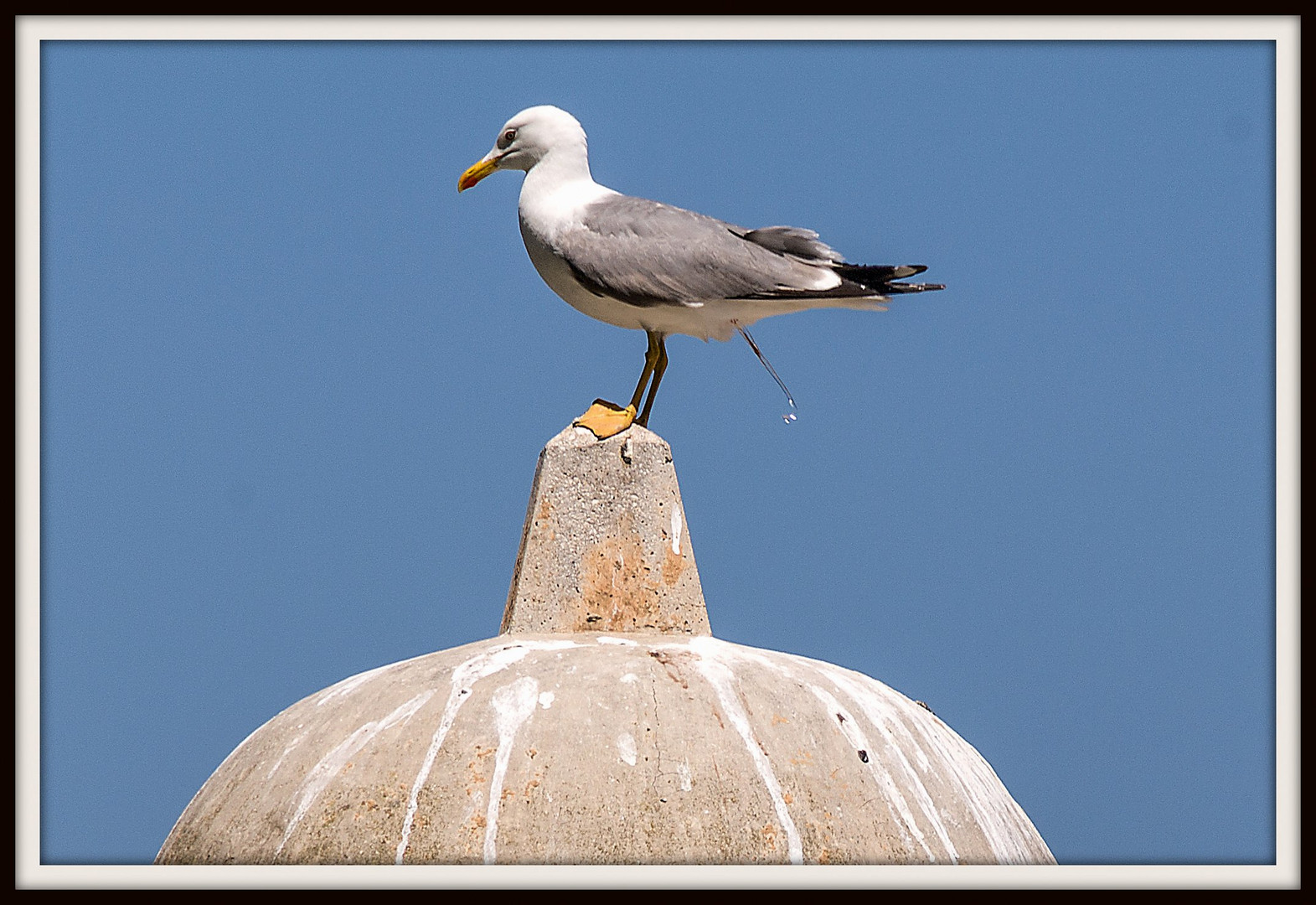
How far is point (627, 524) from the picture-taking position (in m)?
14.7

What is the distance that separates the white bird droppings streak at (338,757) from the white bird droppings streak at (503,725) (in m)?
0.53

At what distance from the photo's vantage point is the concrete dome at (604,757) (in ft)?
40.8

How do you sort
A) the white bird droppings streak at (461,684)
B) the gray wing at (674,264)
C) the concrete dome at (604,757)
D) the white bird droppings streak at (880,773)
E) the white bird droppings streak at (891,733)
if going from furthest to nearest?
the gray wing at (674,264)
the white bird droppings streak at (891,733)
the white bird droppings streak at (880,773)
the white bird droppings streak at (461,684)
the concrete dome at (604,757)

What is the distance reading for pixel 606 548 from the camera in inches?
578

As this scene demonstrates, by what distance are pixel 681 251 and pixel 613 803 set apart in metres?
4.29

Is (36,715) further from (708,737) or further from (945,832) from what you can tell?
(945,832)

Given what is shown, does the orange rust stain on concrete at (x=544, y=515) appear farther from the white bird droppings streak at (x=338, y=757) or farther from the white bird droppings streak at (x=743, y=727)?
the white bird droppings streak at (x=338, y=757)

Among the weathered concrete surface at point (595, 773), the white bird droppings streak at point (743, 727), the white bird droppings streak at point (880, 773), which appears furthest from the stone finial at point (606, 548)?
the white bird droppings streak at point (880, 773)

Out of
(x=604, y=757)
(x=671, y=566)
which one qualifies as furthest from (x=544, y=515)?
(x=604, y=757)

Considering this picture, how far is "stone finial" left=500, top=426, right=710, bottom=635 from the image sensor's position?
1458 cm

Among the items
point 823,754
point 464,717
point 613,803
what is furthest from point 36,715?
point 823,754

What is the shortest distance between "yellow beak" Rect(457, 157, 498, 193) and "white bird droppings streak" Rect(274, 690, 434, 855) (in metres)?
4.36

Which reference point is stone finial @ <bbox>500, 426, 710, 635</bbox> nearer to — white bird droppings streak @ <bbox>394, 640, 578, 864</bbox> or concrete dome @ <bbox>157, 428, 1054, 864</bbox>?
concrete dome @ <bbox>157, 428, 1054, 864</bbox>

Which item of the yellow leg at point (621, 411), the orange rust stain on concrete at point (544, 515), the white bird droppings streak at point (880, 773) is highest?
the yellow leg at point (621, 411)
